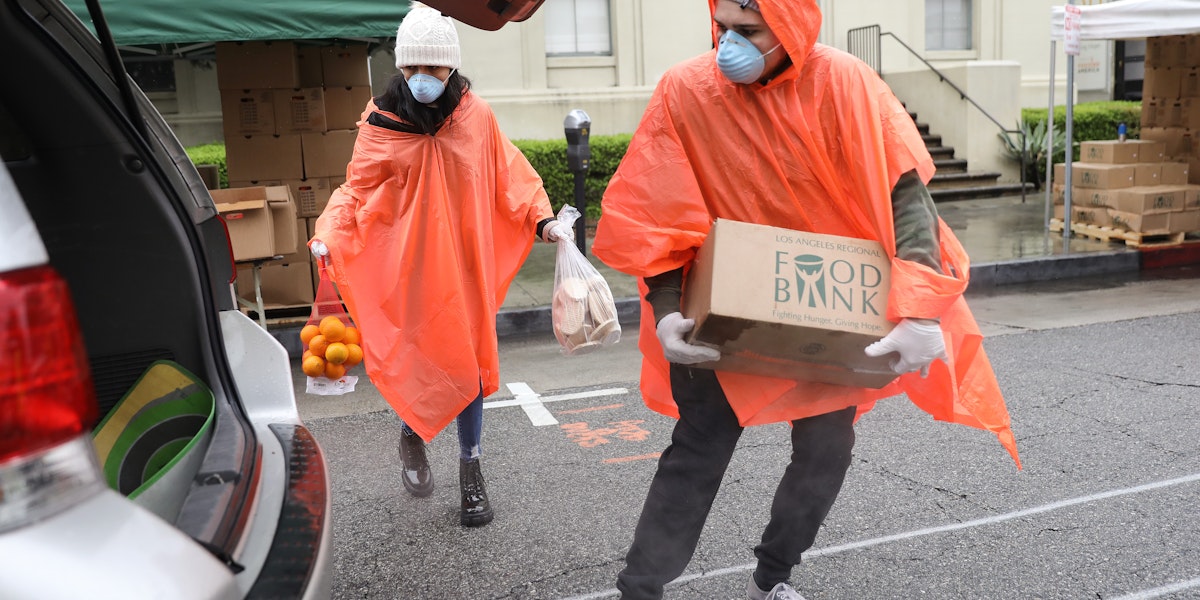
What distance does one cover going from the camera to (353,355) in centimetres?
413

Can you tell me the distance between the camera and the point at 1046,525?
11.9ft

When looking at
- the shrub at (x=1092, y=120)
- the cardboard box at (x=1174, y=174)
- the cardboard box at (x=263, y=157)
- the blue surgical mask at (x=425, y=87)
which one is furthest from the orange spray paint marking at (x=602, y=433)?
the shrub at (x=1092, y=120)

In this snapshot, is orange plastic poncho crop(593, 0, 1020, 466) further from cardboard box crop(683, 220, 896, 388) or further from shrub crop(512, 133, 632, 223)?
shrub crop(512, 133, 632, 223)

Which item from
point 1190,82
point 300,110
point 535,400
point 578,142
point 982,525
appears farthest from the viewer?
point 1190,82

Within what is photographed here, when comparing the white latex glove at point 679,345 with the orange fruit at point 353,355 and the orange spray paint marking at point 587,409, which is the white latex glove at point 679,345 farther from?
the orange spray paint marking at point 587,409

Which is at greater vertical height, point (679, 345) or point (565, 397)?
point (679, 345)

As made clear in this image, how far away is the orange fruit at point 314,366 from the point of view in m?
4.05

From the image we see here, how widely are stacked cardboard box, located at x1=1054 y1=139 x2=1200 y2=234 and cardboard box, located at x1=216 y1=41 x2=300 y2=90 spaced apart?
747cm

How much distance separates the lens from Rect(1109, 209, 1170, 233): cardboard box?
32.7 feet

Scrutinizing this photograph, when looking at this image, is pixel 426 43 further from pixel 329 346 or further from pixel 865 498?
pixel 865 498

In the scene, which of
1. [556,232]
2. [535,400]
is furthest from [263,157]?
[556,232]

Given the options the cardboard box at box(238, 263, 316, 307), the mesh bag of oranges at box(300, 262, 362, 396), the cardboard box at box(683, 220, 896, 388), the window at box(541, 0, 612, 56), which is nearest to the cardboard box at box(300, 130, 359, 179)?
the cardboard box at box(238, 263, 316, 307)

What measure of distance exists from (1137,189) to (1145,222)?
1.29ft

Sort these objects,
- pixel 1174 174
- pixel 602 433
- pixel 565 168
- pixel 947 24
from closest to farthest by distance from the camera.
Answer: pixel 602 433 → pixel 1174 174 → pixel 565 168 → pixel 947 24
